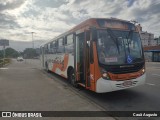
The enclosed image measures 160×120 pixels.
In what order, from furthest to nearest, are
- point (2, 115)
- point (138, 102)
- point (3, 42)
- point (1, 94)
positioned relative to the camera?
point (3, 42)
point (1, 94)
point (138, 102)
point (2, 115)

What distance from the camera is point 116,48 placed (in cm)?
789

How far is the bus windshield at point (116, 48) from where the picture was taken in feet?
25.3

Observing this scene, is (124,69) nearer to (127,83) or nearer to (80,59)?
(127,83)

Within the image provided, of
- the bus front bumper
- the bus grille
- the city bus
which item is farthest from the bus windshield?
the bus front bumper

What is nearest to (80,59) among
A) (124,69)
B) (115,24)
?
(115,24)

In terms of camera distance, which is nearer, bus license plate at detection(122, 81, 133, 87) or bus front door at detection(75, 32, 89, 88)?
bus license plate at detection(122, 81, 133, 87)

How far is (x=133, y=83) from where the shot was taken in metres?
8.11

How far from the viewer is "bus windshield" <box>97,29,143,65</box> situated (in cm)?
771

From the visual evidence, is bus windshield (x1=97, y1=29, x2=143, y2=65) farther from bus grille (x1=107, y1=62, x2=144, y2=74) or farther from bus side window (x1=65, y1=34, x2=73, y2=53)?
bus side window (x1=65, y1=34, x2=73, y2=53)

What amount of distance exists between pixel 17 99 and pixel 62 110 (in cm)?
257

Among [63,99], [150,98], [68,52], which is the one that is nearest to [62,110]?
[63,99]

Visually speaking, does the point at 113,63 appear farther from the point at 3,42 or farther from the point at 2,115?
the point at 3,42

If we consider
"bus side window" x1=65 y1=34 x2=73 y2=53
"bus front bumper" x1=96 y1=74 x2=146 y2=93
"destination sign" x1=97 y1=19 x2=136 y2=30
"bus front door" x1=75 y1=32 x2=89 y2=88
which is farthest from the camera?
"bus side window" x1=65 y1=34 x2=73 y2=53

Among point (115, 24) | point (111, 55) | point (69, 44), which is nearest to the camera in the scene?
point (111, 55)
